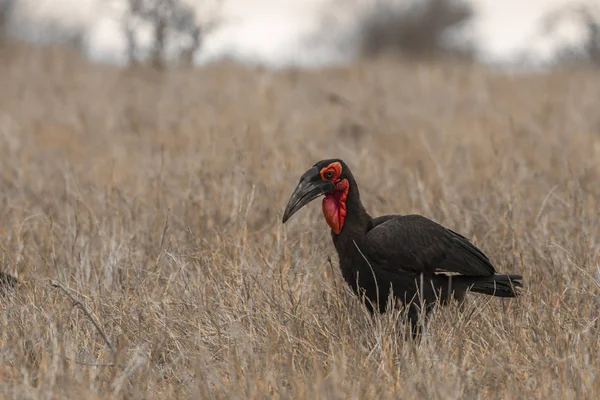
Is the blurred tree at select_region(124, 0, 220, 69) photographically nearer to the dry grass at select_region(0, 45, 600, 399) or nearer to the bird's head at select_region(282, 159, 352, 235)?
the dry grass at select_region(0, 45, 600, 399)

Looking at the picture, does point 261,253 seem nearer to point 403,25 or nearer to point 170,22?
point 170,22

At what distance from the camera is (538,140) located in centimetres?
734

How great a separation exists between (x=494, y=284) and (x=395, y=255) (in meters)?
0.44

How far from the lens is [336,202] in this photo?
11.7ft

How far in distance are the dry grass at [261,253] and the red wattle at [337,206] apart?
21 cm

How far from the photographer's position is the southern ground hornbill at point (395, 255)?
3.49 metres

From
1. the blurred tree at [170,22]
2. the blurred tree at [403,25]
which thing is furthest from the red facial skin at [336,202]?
the blurred tree at [403,25]

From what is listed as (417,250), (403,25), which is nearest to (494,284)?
(417,250)

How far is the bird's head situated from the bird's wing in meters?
0.16

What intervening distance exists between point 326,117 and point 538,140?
2341 millimetres

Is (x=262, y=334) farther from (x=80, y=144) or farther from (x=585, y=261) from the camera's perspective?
(x=80, y=144)

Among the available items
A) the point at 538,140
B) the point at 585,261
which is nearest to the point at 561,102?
the point at 538,140

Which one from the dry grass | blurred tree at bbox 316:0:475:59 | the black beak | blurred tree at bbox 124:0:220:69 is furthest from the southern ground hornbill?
blurred tree at bbox 316:0:475:59

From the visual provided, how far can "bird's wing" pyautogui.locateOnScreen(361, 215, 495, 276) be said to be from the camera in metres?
3.48
